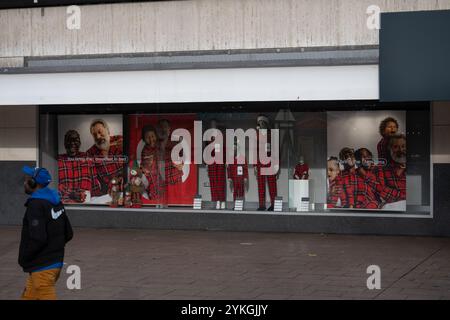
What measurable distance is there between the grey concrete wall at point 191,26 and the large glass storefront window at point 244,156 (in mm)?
1373

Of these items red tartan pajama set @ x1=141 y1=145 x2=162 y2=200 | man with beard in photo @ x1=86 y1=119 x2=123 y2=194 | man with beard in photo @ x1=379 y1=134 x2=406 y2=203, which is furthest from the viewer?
man with beard in photo @ x1=86 y1=119 x2=123 y2=194

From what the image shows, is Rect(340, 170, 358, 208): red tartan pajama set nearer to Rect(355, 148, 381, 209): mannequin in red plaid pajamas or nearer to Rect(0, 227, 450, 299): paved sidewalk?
Rect(355, 148, 381, 209): mannequin in red plaid pajamas

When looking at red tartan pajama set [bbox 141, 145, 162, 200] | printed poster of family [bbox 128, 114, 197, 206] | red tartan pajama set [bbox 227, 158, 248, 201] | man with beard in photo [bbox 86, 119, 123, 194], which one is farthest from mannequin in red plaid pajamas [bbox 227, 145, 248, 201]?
man with beard in photo [bbox 86, 119, 123, 194]

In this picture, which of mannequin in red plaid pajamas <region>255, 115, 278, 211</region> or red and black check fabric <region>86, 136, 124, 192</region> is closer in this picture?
mannequin in red plaid pajamas <region>255, 115, 278, 211</region>

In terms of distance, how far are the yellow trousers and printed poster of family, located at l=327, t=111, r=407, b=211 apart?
9.10 meters

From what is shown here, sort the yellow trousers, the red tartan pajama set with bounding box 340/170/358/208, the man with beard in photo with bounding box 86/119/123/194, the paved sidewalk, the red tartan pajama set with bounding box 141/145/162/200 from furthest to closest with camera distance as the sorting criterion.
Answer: the man with beard in photo with bounding box 86/119/123/194 < the red tartan pajama set with bounding box 141/145/162/200 < the red tartan pajama set with bounding box 340/170/358/208 < the paved sidewalk < the yellow trousers

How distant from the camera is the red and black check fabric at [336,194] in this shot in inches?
609

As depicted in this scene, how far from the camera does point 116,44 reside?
15586 mm

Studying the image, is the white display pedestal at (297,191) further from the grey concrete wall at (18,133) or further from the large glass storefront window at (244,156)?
the grey concrete wall at (18,133)

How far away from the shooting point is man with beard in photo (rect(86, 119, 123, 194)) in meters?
16.6

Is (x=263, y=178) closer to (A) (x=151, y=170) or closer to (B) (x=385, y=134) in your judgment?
(A) (x=151, y=170)

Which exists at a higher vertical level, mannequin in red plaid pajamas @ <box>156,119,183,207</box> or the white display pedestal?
mannequin in red plaid pajamas @ <box>156,119,183,207</box>

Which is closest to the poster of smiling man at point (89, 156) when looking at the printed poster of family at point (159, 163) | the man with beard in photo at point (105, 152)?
the man with beard in photo at point (105, 152)

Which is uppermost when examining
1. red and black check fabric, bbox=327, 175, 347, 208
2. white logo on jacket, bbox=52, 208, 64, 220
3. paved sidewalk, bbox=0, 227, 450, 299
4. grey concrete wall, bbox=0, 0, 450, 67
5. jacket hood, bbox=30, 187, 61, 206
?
grey concrete wall, bbox=0, 0, 450, 67
